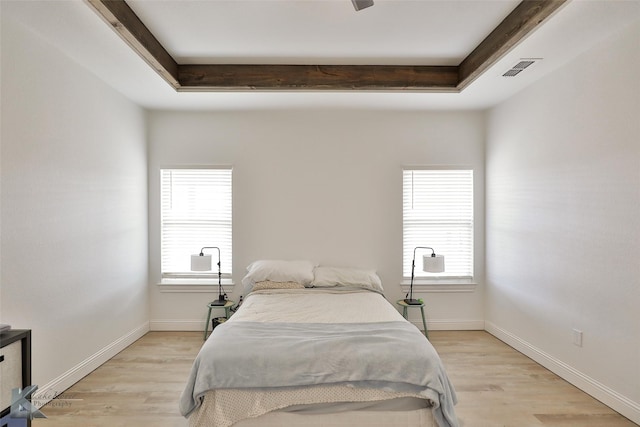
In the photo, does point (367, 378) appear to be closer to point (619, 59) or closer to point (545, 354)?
point (545, 354)

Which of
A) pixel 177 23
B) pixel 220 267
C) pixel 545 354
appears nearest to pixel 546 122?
pixel 545 354

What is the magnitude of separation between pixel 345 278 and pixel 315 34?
2341 millimetres

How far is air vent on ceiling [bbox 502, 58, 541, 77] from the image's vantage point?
2.71 m

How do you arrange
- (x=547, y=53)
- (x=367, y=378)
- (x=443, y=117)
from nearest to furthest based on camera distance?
(x=367, y=378)
(x=547, y=53)
(x=443, y=117)

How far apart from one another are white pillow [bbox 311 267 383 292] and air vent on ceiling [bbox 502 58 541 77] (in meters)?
2.35

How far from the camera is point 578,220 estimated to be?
2.64m

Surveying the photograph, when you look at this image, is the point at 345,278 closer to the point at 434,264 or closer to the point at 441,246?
the point at 434,264

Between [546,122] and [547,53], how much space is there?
0.66 m

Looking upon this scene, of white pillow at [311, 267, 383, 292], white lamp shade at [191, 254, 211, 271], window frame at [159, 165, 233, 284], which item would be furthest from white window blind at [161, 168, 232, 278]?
white pillow at [311, 267, 383, 292]

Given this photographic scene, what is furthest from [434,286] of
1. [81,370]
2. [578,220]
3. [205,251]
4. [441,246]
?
[81,370]

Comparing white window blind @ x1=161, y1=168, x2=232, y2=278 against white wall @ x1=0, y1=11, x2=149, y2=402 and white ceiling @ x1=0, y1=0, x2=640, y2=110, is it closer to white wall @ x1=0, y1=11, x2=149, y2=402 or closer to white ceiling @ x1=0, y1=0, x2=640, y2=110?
white wall @ x1=0, y1=11, x2=149, y2=402

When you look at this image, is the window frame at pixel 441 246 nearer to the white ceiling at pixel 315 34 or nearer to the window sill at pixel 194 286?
the white ceiling at pixel 315 34

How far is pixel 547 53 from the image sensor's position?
2598 mm

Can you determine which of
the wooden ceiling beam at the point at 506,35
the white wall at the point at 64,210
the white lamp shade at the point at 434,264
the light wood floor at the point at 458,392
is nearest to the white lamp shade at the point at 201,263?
the white wall at the point at 64,210
